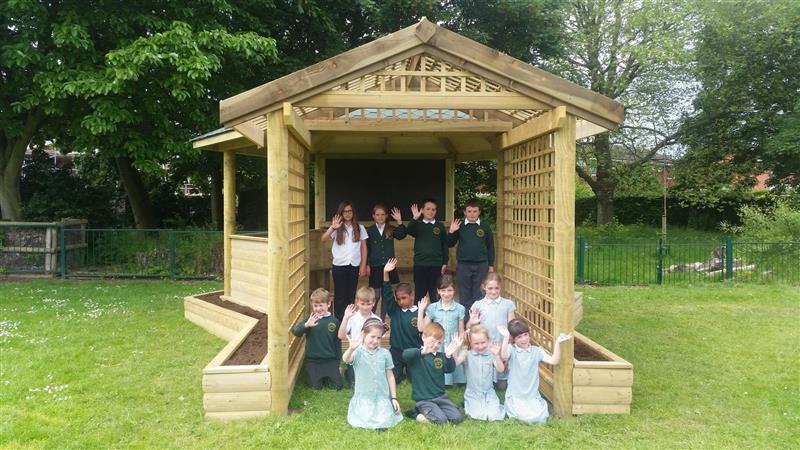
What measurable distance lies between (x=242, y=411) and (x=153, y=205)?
16.6 m

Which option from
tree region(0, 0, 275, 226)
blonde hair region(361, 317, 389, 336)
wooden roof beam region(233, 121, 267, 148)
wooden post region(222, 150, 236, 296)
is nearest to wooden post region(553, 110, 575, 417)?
blonde hair region(361, 317, 389, 336)

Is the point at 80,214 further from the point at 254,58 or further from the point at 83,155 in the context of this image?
the point at 254,58

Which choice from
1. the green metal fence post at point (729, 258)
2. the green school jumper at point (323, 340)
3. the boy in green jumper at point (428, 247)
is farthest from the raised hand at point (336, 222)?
the green metal fence post at point (729, 258)

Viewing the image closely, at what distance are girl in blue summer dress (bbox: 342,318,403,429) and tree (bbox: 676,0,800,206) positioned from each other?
1990cm

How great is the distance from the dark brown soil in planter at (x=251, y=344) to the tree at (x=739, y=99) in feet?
60.5

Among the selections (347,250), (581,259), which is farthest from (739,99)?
(347,250)

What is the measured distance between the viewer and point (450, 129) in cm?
637

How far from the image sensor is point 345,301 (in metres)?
6.92

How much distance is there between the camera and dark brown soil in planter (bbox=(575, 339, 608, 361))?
5.54m

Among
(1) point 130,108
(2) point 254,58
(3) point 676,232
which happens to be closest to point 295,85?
(2) point 254,58

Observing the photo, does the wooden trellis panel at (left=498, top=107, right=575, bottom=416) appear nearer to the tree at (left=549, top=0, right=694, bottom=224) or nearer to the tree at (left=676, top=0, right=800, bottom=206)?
the tree at (left=549, top=0, right=694, bottom=224)

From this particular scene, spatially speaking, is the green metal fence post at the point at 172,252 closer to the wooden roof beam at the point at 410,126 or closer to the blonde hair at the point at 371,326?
the wooden roof beam at the point at 410,126

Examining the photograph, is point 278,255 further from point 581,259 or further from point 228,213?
point 581,259

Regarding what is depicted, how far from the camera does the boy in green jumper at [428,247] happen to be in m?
6.94
